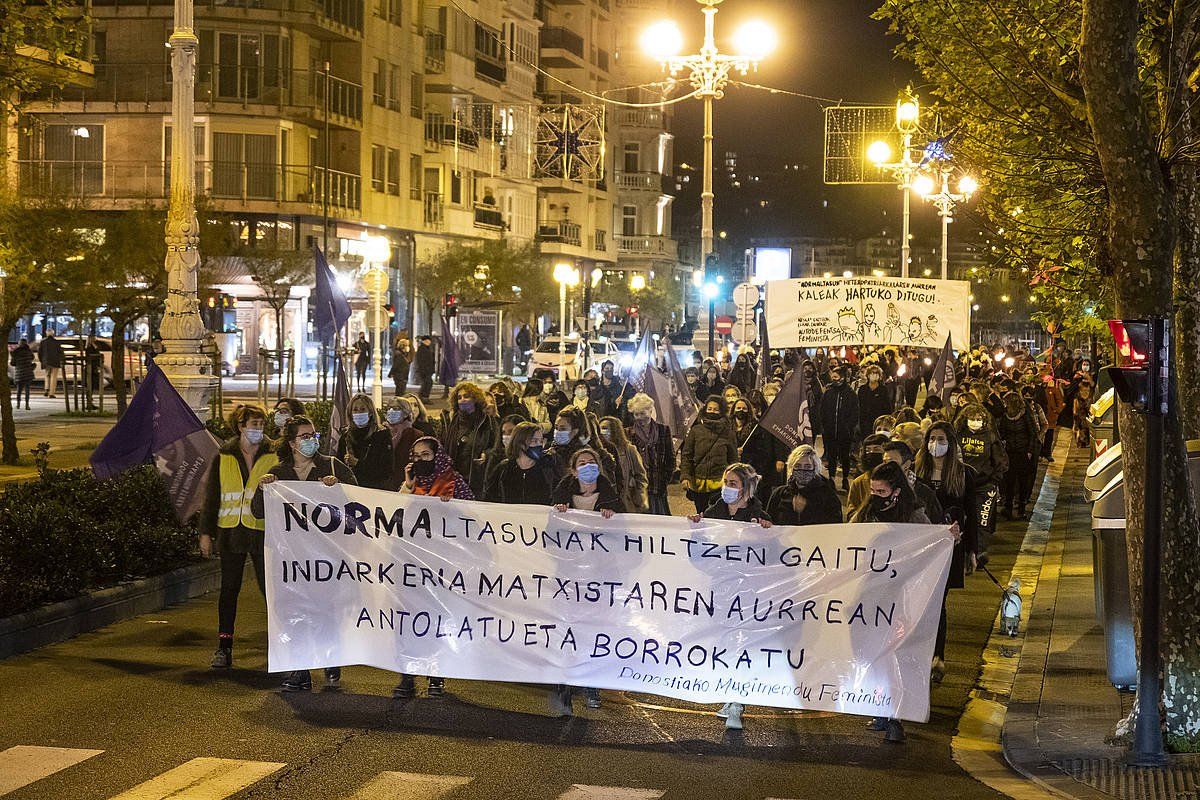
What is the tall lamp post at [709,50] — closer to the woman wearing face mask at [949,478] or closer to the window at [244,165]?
the woman wearing face mask at [949,478]

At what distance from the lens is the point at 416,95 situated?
57.0 metres

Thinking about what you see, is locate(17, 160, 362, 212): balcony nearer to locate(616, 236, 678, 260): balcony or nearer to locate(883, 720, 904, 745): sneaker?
locate(616, 236, 678, 260): balcony

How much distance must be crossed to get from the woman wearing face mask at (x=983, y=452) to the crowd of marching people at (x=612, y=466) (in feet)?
0.07

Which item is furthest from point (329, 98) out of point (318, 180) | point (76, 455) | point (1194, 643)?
point (1194, 643)

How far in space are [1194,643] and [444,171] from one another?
52.7 metres

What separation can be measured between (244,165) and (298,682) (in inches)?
1614

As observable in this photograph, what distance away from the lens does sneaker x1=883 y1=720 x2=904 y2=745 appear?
898cm

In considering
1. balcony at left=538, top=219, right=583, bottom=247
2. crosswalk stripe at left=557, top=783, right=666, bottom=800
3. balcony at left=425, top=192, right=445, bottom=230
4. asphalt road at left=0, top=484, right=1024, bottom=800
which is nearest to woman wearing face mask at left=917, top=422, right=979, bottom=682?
asphalt road at left=0, top=484, right=1024, bottom=800

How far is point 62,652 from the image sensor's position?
35.6ft

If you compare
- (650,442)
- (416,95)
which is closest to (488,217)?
(416,95)

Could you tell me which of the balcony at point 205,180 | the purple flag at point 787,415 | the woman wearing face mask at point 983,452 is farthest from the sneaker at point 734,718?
the balcony at point 205,180

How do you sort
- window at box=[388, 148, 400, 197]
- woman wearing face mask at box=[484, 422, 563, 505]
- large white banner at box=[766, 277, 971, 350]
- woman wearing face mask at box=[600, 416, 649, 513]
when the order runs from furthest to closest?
window at box=[388, 148, 400, 197] → large white banner at box=[766, 277, 971, 350] → woman wearing face mask at box=[600, 416, 649, 513] → woman wearing face mask at box=[484, 422, 563, 505]

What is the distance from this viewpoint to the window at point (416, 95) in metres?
56.4

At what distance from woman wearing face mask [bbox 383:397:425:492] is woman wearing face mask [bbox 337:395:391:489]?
161 millimetres
